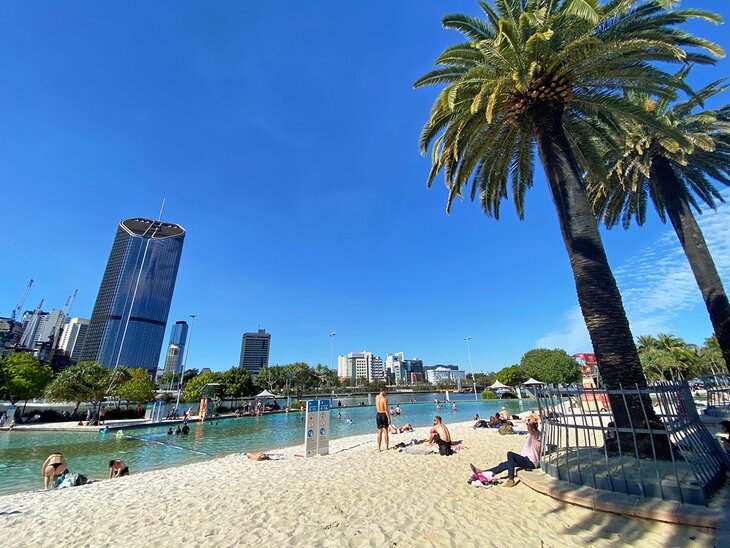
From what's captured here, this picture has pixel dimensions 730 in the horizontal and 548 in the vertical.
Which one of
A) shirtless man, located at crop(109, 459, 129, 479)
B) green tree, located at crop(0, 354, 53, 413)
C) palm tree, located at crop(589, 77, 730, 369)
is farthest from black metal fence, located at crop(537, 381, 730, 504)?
green tree, located at crop(0, 354, 53, 413)

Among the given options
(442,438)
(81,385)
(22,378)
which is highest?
(22,378)

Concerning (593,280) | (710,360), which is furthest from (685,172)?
(710,360)

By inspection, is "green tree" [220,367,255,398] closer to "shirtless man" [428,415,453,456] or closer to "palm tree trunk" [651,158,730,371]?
"shirtless man" [428,415,453,456]

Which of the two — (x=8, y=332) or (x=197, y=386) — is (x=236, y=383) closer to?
(x=197, y=386)

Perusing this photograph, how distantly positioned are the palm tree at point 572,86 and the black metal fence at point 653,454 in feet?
1.88

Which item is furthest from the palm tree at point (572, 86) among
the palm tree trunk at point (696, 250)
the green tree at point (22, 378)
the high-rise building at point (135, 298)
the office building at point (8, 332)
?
the office building at point (8, 332)

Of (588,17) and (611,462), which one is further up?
(588,17)

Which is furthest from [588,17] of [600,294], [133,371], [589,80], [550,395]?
[133,371]

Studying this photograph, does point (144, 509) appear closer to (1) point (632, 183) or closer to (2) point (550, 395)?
(2) point (550, 395)

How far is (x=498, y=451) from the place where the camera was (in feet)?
38.9

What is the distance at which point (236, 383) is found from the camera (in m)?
57.3

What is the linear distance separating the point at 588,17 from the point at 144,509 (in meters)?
13.3

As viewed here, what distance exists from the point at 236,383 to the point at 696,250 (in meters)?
60.2

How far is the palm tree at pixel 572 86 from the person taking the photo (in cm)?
728
